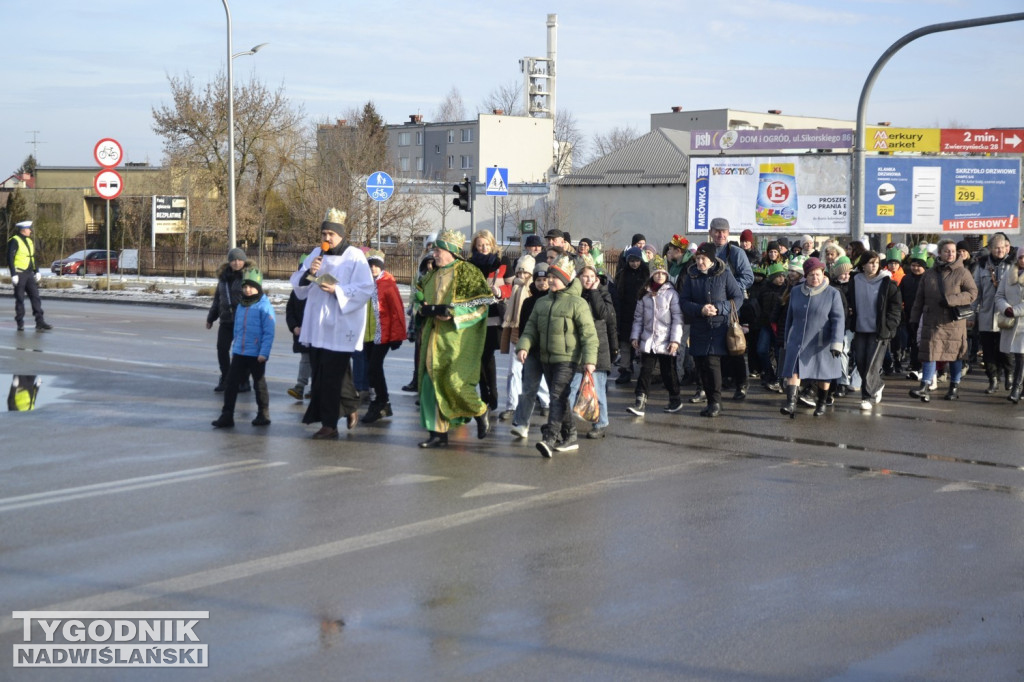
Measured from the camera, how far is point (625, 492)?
8.79m

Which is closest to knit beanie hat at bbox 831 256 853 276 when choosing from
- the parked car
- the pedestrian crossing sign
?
the pedestrian crossing sign

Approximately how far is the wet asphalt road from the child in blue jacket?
0.28 metres

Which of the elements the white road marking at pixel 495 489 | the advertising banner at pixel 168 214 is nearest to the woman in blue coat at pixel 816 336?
the white road marking at pixel 495 489

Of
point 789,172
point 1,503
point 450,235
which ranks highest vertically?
point 789,172

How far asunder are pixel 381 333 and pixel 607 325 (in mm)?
2325

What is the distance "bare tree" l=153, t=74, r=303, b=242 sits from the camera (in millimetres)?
54406

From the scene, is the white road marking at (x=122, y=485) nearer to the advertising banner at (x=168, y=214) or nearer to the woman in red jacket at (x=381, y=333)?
the woman in red jacket at (x=381, y=333)

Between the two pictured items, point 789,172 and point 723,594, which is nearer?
point 723,594

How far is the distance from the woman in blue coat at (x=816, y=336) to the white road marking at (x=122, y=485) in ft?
19.4

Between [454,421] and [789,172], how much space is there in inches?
686

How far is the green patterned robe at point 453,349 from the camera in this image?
1049cm

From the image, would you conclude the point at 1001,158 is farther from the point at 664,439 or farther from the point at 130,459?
the point at 130,459

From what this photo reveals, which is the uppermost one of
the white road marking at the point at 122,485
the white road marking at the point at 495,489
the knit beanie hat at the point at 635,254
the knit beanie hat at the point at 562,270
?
the knit beanie hat at the point at 635,254

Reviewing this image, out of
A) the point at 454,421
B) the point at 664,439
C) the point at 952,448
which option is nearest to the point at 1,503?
the point at 454,421
